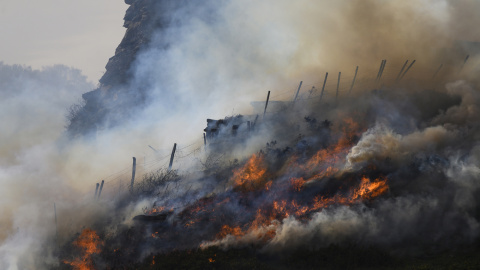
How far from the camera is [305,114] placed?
4491 centimetres

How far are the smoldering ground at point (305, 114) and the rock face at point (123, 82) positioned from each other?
6.14ft

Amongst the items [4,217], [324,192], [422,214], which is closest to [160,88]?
[4,217]

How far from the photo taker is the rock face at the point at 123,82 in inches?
2763

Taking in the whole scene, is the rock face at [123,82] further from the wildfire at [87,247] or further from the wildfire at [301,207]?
the wildfire at [301,207]

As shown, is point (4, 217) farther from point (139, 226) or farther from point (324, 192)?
point (324, 192)

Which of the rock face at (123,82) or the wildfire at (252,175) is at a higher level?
the rock face at (123,82)

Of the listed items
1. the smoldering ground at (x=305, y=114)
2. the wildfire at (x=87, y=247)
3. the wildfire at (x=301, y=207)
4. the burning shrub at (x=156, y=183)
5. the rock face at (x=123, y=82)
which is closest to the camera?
the smoldering ground at (x=305, y=114)

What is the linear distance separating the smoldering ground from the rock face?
187cm

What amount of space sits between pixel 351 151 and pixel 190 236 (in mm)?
14053

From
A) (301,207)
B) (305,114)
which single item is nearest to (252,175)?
(301,207)

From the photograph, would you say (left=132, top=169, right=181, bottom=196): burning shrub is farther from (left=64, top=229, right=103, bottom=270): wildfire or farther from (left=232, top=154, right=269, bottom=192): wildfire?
(left=64, top=229, right=103, bottom=270): wildfire

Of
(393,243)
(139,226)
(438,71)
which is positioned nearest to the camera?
(393,243)

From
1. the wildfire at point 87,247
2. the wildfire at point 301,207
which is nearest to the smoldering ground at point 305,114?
the wildfire at point 301,207

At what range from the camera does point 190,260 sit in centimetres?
2520
